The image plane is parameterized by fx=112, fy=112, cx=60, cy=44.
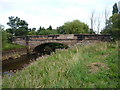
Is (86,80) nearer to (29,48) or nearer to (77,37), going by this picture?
(77,37)

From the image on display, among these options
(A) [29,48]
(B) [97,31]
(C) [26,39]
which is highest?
(B) [97,31]

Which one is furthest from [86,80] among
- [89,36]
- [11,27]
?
[11,27]

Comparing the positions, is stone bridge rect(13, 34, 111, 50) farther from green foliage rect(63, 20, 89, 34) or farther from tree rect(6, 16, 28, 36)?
green foliage rect(63, 20, 89, 34)

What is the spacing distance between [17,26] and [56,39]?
23.8 metres

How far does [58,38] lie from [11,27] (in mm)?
26044

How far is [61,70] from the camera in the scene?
4.87 meters

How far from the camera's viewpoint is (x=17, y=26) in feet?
138

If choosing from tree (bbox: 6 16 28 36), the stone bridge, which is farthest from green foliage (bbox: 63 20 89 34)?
tree (bbox: 6 16 28 36)

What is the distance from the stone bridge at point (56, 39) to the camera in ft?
70.4

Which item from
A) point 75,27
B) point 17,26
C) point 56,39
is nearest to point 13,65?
point 56,39

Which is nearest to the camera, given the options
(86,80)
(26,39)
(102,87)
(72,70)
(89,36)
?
(102,87)

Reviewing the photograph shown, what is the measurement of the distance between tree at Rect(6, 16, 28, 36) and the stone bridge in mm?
10183

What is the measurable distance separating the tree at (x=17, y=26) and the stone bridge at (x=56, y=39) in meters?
10.2

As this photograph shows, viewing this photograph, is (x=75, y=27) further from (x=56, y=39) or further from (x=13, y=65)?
(x=13, y=65)
